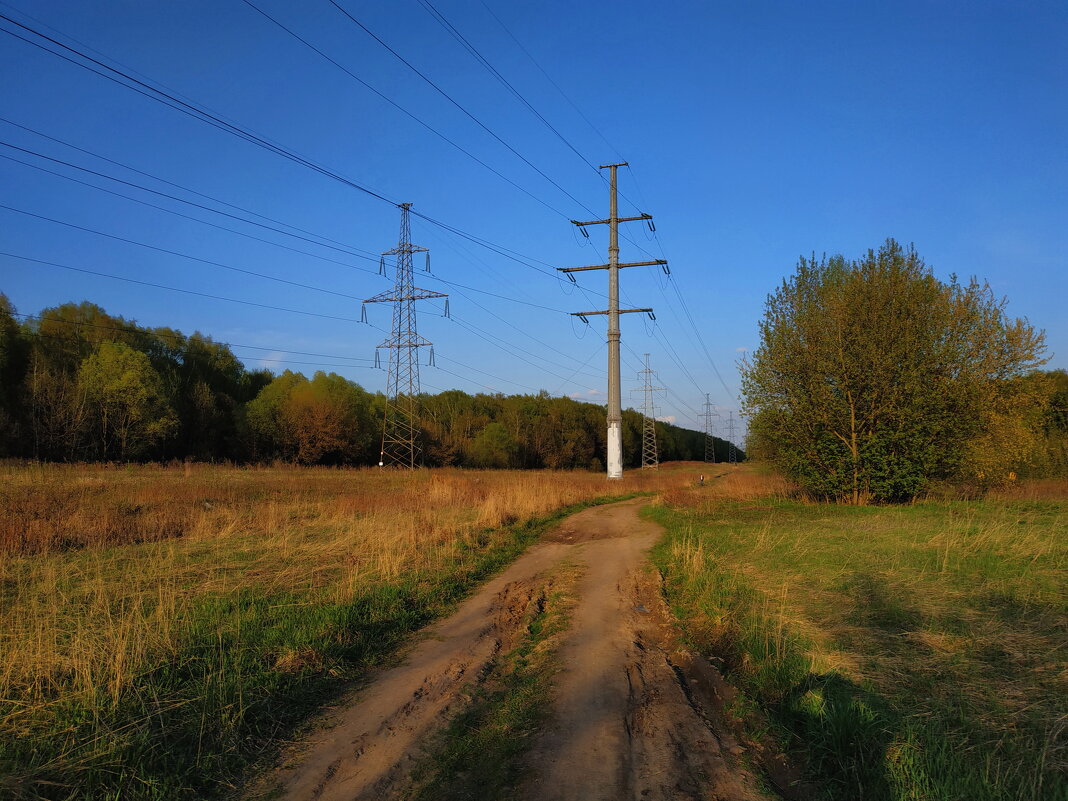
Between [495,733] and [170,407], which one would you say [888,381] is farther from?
[170,407]

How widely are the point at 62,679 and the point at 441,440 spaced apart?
54583 mm

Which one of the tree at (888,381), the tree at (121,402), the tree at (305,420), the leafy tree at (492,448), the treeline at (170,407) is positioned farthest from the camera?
the leafy tree at (492,448)

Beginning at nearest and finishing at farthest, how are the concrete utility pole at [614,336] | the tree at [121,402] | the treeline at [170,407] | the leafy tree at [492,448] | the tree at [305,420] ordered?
the concrete utility pole at [614,336] < the treeline at [170,407] < the tree at [121,402] < the tree at [305,420] < the leafy tree at [492,448]

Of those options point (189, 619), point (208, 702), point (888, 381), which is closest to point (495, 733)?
point (208, 702)

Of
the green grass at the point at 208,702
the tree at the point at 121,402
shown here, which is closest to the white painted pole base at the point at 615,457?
the green grass at the point at 208,702

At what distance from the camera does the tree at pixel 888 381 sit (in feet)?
57.8

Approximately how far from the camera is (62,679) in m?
4.64

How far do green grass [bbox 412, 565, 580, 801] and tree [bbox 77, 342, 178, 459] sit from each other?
40170 millimetres

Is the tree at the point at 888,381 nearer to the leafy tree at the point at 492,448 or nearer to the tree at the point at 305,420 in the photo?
the tree at the point at 305,420

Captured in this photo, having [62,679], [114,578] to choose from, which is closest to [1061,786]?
[62,679]

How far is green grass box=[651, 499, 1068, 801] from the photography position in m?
3.51

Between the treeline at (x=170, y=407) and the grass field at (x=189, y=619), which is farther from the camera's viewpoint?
the treeline at (x=170, y=407)

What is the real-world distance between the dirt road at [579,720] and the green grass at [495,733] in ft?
0.35

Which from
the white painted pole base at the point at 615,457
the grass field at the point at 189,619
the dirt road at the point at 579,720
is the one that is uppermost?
the white painted pole base at the point at 615,457
